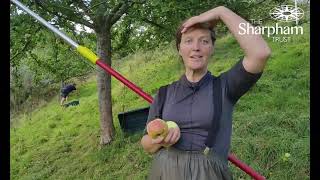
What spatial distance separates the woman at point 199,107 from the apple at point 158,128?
0.07ft

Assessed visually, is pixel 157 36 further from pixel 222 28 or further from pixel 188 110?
pixel 188 110

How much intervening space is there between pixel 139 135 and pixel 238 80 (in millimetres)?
3633

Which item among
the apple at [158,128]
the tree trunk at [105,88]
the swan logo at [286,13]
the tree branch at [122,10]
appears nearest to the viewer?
the apple at [158,128]

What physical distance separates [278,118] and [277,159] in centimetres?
71

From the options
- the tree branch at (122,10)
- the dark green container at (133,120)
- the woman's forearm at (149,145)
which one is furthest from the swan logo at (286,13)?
the woman's forearm at (149,145)

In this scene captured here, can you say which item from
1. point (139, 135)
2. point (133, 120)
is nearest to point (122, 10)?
point (133, 120)

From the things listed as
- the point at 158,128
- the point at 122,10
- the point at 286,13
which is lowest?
the point at 158,128

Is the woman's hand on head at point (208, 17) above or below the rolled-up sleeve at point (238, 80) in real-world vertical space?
above

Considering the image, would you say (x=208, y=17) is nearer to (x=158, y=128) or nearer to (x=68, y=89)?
(x=158, y=128)

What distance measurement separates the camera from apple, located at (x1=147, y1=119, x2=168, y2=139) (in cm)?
146

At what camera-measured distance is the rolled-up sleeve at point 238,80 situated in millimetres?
1492

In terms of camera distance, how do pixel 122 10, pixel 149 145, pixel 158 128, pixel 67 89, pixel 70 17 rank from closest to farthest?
pixel 158 128, pixel 149 145, pixel 122 10, pixel 70 17, pixel 67 89

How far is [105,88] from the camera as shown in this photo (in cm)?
503

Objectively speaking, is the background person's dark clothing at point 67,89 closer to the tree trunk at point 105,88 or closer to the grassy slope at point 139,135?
the grassy slope at point 139,135
